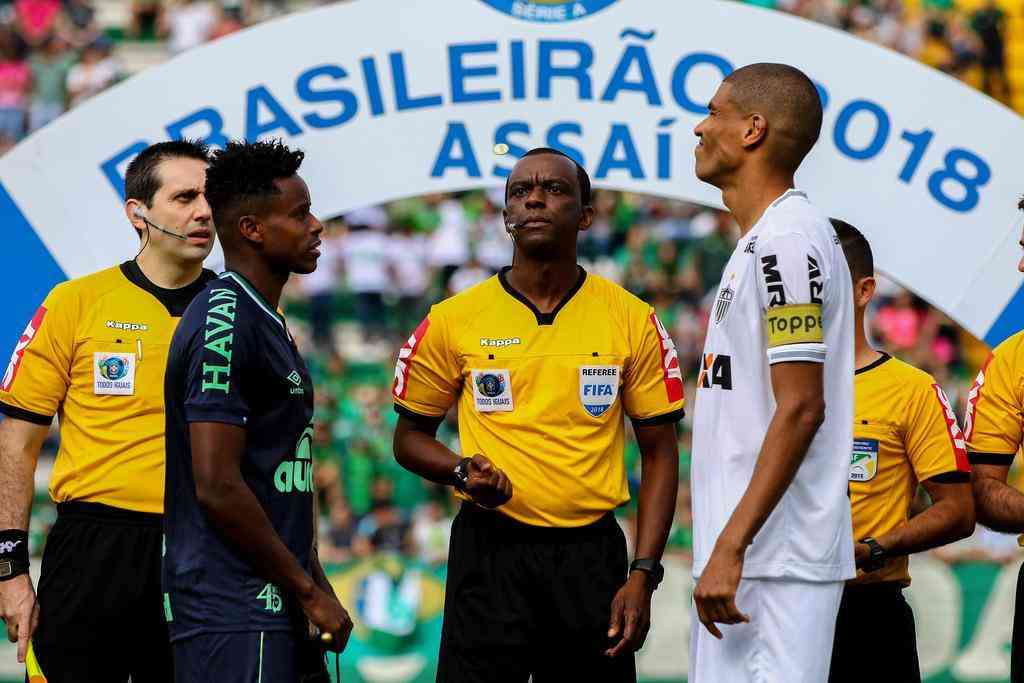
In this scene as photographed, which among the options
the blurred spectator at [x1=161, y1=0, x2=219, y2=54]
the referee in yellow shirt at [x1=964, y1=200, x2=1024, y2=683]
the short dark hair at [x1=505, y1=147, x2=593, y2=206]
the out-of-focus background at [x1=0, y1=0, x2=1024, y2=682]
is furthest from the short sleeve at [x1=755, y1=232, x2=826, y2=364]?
the blurred spectator at [x1=161, y1=0, x2=219, y2=54]

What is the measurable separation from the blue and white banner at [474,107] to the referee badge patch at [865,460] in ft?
3.19

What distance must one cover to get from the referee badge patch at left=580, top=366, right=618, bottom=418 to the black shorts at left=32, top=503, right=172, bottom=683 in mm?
1423

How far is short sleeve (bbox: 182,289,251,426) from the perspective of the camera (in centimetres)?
383

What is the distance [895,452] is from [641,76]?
171cm

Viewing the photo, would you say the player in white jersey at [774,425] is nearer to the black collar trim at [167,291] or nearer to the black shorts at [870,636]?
the black shorts at [870,636]

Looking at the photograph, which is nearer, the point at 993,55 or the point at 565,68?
the point at 565,68

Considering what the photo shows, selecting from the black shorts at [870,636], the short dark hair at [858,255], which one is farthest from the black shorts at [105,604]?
the short dark hair at [858,255]

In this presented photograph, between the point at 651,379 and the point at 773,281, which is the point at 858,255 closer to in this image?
the point at 651,379

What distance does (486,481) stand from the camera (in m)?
4.57

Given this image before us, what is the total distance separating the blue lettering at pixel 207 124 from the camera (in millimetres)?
5719

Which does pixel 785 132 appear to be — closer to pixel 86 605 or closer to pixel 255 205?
pixel 255 205

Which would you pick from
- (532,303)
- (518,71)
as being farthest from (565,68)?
(532,303)

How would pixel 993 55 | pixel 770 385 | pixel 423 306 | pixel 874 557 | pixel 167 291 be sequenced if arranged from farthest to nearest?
pixel 993 55 < pixel 423 306 < pixel 167 291 < pixel 874 557 < pixel 770 385

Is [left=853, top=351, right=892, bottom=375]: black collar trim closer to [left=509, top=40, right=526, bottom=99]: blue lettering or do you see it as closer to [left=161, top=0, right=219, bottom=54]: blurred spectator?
[left=509, top=40, right=526, bottom=99]: blue lettering
